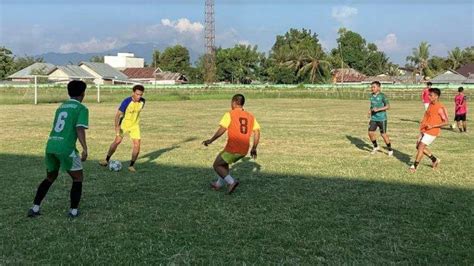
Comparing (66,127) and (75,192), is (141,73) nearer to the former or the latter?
(75,192)

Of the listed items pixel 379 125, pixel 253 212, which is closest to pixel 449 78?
pixel 379 125

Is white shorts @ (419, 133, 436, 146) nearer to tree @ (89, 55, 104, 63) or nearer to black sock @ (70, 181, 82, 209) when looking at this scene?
black sock @ (70, 181, 82, 209)

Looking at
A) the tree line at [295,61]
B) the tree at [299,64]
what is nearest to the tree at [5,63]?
the tree line at [295,61]

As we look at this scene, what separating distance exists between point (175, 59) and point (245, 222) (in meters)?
114

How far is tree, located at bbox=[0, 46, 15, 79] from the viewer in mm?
95062

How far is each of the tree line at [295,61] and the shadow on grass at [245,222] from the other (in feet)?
276

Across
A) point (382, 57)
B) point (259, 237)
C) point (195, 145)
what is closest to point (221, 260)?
point (259, 237)

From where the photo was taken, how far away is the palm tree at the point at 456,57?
9681cm

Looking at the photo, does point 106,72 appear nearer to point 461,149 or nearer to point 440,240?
point 461,149

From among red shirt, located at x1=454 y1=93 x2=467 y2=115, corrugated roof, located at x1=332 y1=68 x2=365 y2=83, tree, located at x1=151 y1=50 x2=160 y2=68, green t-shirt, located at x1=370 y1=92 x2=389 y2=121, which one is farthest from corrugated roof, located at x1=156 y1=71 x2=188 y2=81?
green t-shirt, located at x1=370 y1=92 x2=389 y2=121

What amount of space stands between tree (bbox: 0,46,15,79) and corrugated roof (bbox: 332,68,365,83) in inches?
2449

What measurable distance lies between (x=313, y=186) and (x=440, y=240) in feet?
10.9

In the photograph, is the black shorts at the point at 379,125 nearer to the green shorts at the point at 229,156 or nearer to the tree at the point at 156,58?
the green shorts at the point at 229,156

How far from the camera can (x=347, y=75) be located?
10544 centimetres
